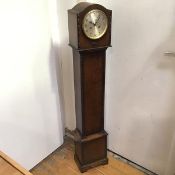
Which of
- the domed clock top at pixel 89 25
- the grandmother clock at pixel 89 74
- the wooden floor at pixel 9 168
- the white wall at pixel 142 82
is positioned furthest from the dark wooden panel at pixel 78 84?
the wooden floor at pixel 9 168

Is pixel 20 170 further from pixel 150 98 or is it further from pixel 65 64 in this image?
pixel 65 64

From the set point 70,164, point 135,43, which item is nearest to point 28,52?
point 135,43

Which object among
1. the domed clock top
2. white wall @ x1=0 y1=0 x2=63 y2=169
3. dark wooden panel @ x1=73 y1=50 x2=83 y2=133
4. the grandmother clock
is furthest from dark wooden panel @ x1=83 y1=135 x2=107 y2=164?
the domed clock top

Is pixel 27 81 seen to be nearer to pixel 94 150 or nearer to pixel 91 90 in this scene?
pixel 91 90

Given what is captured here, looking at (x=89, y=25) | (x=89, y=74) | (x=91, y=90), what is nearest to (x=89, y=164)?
(x=91, y=90)

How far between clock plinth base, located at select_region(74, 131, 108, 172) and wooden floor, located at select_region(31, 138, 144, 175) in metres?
0.05

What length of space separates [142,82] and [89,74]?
0.38 meters

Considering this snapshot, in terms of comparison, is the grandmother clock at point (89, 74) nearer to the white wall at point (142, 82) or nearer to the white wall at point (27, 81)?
the white wall at point (142, 82)

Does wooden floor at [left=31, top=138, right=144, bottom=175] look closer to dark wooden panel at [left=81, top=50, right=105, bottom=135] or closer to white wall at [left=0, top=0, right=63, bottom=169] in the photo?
white wall at [left=0, top=0, right=63, bottom=169]

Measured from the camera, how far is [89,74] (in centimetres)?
152

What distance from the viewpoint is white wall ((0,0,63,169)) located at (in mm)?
1426

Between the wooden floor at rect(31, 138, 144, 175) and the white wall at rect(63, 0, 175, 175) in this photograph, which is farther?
the wooden floor at rect(31, 138, 144, 175)

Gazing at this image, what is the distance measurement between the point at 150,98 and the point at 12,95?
966 mm

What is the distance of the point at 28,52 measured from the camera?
156 cm
